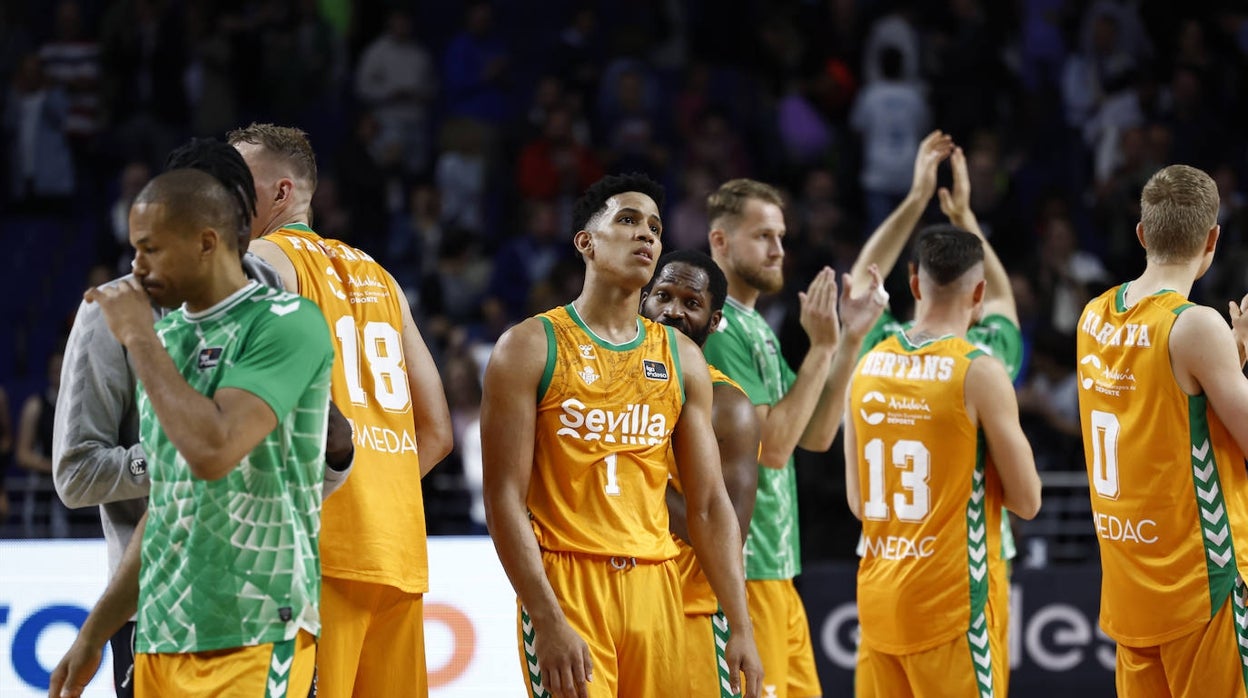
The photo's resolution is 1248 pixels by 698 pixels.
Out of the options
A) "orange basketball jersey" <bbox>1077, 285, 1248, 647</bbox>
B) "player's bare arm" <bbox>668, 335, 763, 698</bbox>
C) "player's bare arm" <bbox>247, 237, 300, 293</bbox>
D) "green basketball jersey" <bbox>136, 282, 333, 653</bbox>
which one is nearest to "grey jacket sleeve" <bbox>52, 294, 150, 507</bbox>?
"player's bare arm" <bbox>247, 237, 300, 293</bbox>

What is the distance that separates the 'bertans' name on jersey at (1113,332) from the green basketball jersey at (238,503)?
293 centimetres

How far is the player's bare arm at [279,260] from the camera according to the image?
4.82 meters

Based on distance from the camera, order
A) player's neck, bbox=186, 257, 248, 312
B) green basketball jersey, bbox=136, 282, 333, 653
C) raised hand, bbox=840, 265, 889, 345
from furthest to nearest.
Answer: raised hand, bbox=840, 265, 889, 345
player's neck, bbox=186, 257, 248, 312
green basketball jersey, bbox=136, 282, 333, 653

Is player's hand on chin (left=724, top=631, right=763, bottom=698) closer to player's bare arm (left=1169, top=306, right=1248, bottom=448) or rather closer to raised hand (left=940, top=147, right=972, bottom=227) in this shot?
player's bare arm (left=1169, top=306, right=1248, bottom=448)

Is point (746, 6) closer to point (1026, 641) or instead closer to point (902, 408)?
point (1026, 641)

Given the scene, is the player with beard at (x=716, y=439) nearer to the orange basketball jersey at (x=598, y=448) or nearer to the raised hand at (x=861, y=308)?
the orange basketball jersey at (x=598, y=448)

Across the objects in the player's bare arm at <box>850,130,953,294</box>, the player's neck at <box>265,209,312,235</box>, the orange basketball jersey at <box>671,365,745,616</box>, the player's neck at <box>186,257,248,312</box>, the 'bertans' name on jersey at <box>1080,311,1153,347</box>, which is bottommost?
the orange basketball jersey at <box>671,365,745,616</box>

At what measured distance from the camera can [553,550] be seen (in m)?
4.84

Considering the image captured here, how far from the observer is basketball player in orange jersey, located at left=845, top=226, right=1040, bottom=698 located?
19.5ft

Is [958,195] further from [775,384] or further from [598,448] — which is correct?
[598,448]

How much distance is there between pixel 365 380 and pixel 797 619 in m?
2.40

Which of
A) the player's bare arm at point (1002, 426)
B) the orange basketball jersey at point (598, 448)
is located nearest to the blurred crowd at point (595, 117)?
the player's bare arm at point (1002, 426)

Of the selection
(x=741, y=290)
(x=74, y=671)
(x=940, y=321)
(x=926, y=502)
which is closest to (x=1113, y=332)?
(x=940, y=321)

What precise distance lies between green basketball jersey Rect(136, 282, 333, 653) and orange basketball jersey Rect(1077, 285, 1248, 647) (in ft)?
9.67
